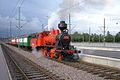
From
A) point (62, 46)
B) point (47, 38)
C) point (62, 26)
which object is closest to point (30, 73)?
point (62, 46)

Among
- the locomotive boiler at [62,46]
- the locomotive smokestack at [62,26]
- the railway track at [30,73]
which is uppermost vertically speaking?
the locomotive smokestack at [62,26]

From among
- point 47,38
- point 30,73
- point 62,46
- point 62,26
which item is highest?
point 62,26

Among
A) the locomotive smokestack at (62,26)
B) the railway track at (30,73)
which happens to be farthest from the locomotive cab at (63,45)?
the railway track at (30,73)

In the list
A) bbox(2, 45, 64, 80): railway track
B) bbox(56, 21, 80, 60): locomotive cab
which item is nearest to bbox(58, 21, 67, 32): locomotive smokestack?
bbox(56, 21, 80, 60): locomotive cab

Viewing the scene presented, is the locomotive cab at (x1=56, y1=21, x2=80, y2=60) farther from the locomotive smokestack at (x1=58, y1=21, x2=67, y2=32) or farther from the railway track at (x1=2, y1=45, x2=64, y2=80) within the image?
the railway track at (x1=2, y1=45, x2=64, y2=80)

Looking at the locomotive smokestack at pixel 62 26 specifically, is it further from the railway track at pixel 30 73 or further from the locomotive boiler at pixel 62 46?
the railway track at pixel 30 73

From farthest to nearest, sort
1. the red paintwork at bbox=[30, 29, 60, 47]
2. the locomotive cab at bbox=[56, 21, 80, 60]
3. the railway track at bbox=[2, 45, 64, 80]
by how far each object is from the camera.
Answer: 1. the red paintwork at bbox=[30, 29, 60, 47]
2. the locomotive cab at bbox=[56, 21, 80, 60]
3. the railway track at bbox=[2, 45, 64, 80]

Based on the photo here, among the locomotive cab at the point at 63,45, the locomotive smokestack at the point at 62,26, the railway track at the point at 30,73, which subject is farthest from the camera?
the locomotive smokestack at the point at 62,26

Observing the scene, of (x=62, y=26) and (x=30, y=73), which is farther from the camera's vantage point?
(x=62, y=26)

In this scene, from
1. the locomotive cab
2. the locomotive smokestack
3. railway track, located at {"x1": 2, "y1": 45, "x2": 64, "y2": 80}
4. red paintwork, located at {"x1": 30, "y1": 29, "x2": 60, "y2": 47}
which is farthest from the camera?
red paintwork, located at {"x1": 30, "y1": 29, "x2": 60, "y2": 47}

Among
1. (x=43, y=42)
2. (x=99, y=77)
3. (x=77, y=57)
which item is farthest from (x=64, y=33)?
(x=99, y=77)

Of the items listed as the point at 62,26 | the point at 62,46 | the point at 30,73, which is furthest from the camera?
the point at 62,26

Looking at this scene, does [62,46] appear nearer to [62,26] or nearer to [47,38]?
[62,26]

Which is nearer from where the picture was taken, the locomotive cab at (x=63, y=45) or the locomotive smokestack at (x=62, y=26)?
the locomotive cab at (x=63, y=45)
